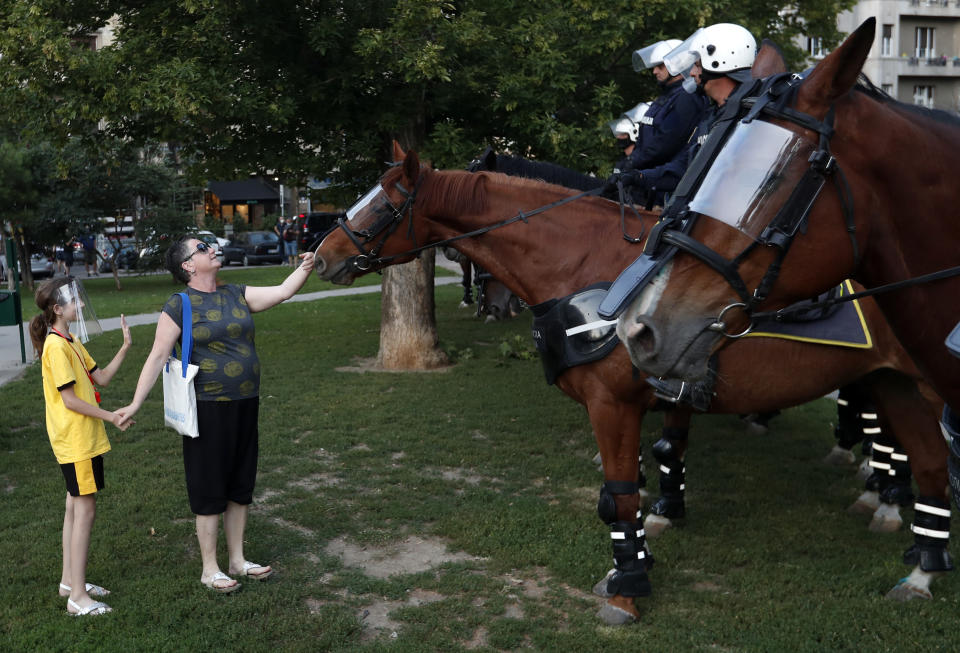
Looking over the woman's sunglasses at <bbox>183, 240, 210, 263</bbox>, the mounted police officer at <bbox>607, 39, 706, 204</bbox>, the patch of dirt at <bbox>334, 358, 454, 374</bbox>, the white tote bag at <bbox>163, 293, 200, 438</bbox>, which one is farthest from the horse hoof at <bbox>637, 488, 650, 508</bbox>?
the patch of dirt at <bbox>334, 358, 454, 374</bbox>

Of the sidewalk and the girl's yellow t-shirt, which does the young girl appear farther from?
the sidewalk

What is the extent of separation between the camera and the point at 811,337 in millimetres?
5000

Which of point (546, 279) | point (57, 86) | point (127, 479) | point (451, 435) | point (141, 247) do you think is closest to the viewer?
point (546, 279)

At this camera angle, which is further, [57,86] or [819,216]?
[57,86]

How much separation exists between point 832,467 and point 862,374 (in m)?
3.10

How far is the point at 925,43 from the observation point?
2026 inches

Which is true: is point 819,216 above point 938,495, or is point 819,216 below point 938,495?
above

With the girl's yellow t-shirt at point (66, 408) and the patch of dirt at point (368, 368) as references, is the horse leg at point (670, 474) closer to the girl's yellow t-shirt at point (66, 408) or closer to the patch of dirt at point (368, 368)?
the girl's yellow t-shirt at point (66, 408)

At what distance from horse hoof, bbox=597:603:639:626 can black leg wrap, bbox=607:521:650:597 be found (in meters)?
0.09

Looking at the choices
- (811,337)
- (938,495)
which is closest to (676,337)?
(811,337)

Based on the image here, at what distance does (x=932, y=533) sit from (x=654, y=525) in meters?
1.79

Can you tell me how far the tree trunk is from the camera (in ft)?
42.5

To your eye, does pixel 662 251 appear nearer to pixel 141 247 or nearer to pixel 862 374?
pixel 862 374

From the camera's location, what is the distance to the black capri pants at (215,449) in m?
5.04
